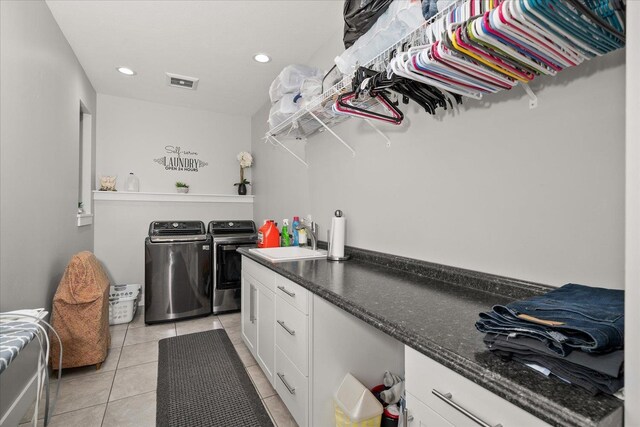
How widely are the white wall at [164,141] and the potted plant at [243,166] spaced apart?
0.34 ft

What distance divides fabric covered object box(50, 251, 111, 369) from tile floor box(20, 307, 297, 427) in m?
0.15

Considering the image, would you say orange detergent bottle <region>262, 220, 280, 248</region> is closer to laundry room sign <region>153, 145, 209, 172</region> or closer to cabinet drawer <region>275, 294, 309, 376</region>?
cabinet drawer <region>275, 294, 309, 376</region>

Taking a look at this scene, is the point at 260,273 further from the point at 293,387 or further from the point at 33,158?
the point at 33,158

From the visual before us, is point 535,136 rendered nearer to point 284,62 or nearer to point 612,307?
point 612,307

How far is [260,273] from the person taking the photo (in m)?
2.11

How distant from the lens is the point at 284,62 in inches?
113

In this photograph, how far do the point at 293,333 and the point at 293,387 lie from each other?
0.28 metres

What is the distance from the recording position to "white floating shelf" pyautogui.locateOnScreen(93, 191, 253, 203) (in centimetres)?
357

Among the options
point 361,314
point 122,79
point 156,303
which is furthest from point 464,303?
point 122,79

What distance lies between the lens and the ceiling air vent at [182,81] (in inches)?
124

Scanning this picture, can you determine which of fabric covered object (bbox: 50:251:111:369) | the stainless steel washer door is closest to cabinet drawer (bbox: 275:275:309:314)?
fabric covered object (bbox: 50:251:111:369)

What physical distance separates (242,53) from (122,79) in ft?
4.84

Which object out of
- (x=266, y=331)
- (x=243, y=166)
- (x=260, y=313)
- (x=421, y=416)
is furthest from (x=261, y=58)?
(x=421, y=416)

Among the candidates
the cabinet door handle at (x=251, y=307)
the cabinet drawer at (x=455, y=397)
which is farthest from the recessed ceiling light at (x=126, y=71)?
the cabinet drawer at (x=455, y=397)
